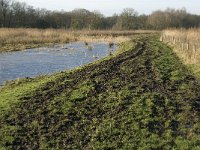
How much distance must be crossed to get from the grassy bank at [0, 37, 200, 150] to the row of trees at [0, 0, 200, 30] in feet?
219

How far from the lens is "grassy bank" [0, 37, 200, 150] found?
1020 cm

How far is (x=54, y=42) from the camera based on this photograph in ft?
170

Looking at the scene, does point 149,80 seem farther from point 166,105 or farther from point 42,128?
point 42,128

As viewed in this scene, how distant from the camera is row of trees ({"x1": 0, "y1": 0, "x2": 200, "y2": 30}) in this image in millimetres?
86438

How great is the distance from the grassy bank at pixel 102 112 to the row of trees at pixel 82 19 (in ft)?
219

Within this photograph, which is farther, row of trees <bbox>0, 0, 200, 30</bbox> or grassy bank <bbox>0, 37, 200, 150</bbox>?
row of trees <bbox>0, 0, 200, 30</bbox>

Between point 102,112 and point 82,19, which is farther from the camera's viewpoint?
point 82,19

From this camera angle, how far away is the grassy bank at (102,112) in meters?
10.2

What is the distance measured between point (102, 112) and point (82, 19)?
292 ft

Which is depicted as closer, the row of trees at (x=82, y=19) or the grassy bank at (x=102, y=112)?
the grassy bank at (x=102, y=112)

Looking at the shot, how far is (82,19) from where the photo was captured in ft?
330

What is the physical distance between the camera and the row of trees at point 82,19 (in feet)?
284

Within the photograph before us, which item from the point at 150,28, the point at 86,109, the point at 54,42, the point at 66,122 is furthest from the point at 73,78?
the point at 150,28

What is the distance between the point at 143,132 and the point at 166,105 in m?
3.22
